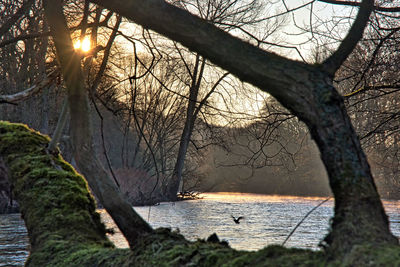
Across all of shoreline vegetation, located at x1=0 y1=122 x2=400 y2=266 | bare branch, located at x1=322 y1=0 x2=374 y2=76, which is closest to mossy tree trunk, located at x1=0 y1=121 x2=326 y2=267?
shoreline vegetation, located at x1=0 y1=122 x2=400 y2=266

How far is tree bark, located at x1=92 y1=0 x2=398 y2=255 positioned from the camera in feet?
6.36

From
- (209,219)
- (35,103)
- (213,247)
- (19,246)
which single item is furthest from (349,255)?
(35,103)

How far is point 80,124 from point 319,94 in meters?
1.68

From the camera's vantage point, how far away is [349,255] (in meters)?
1.81

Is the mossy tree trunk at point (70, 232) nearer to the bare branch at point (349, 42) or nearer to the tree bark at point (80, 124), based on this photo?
the tree bark at point (80, 124)

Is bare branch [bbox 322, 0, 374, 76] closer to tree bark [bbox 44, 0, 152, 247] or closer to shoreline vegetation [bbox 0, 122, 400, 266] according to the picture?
shoreline vegetation [bbox 0, 122, 400, 266]

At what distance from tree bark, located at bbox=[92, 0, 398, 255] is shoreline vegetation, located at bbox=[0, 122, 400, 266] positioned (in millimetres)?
127

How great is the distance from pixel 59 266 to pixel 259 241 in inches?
279

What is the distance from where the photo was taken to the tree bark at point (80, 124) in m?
3.02

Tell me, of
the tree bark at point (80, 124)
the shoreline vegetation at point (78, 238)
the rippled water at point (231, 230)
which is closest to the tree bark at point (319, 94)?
the shoreline vegetation at point (78, 238)

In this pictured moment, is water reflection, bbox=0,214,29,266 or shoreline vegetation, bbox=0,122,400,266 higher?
shoreline vegetation, bbox=0,122,400,266

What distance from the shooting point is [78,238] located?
3.20 metres

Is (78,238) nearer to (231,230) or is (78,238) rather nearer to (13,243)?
(13,243)

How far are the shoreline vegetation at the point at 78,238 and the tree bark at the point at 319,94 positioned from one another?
127 millimetres
